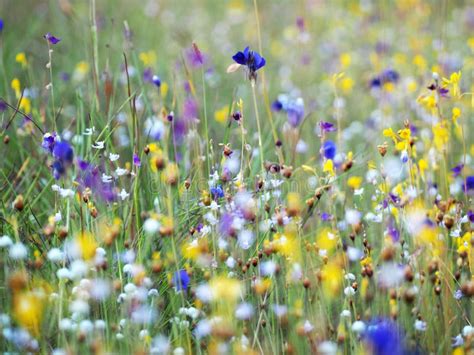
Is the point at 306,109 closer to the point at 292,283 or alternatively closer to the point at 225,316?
the point at 292,283

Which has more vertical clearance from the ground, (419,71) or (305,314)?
(419,71)

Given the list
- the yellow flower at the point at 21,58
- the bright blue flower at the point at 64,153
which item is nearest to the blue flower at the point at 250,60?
the bright blue flower at the point at 64,153

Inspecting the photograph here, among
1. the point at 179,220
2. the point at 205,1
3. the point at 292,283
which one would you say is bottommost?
the point at 292,283

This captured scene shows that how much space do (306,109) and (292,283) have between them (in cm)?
205

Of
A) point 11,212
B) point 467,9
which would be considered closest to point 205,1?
point 467,9

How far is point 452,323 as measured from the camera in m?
1.78

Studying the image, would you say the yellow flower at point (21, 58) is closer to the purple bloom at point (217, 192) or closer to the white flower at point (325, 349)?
the purple bloom at point (217, 192)

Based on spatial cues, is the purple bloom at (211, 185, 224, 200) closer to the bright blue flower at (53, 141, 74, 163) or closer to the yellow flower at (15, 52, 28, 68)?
the bright blue flower at (53, 141, 74, 163)

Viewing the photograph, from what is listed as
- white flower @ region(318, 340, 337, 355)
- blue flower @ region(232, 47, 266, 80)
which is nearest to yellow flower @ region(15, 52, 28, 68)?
blue flower @ region(232, 47, 266, 80)

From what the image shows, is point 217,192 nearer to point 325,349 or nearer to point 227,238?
point 227,238

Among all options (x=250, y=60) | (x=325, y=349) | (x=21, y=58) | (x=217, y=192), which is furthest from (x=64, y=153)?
(x=21, y=58)

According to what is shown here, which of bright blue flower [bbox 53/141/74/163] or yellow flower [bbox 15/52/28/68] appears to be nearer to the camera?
bright blue flower [bbox 53/141/74/163]

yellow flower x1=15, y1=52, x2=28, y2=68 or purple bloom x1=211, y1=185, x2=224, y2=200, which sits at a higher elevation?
yellow flower x1=15, y1=52, x2=28, y2=68

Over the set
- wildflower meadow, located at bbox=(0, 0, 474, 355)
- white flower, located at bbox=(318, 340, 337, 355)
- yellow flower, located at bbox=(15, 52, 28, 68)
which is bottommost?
white flower, located at bbox=(318, 340, 337, 355)
